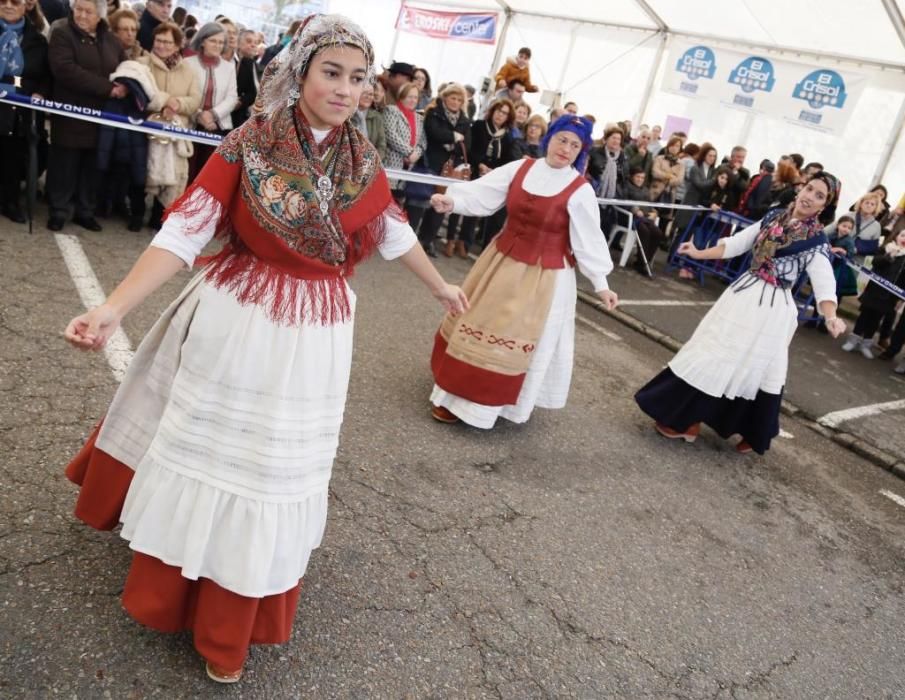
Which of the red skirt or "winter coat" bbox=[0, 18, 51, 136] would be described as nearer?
the red skirt

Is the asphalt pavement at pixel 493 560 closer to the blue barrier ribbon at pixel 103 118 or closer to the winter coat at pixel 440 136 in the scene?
the blue barrier ribbon at pixel 103 118

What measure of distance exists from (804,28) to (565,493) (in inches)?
389

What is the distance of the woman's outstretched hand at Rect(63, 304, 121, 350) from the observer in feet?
5.82

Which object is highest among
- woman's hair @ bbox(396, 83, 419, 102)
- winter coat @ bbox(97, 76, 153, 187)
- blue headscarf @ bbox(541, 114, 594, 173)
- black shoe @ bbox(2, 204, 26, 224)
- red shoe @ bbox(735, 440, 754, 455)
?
blue headscarf @ bbox(541, 114, 594, 173)

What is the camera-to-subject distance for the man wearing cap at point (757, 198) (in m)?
10.4

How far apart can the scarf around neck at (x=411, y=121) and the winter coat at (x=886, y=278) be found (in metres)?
5.46

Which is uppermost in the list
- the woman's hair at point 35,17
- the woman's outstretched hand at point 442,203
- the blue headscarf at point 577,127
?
the blue headscarf at point 577,127

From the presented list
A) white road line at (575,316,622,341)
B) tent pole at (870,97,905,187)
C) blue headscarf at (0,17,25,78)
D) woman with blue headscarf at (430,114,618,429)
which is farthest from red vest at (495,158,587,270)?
tent pole at (870,97,905,187)

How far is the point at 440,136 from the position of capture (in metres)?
8.04

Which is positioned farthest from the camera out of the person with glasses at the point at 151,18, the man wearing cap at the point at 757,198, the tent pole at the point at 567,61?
the tent pole at the point at 567,61

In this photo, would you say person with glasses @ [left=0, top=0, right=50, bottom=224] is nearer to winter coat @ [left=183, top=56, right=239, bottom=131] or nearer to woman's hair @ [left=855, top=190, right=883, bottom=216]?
winter coat @ [left=183, top=56, right=239, bottom=131]

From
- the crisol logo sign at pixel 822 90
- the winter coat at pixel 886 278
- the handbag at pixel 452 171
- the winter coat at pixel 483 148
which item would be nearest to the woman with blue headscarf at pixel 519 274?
the handbag at pixel 452 171

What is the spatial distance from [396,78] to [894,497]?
6169mm

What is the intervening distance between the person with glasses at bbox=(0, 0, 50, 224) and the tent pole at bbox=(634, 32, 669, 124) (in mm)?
10484
